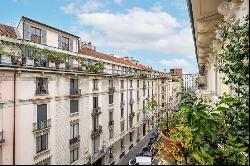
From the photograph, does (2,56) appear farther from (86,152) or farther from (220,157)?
(220,157)

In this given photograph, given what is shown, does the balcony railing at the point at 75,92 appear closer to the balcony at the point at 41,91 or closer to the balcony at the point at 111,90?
the balcony at the point at 41,91

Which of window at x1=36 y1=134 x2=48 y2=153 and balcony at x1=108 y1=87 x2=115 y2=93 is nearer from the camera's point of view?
window at x1=36 y1=134 x2=48 y2=153

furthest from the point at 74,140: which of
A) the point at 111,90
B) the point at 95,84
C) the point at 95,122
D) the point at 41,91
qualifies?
the point at 111,90

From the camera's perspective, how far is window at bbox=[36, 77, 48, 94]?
2236 cm

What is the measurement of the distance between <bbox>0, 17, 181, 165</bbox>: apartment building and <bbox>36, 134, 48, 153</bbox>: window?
59 mm

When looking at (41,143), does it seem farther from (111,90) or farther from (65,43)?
(111,90)

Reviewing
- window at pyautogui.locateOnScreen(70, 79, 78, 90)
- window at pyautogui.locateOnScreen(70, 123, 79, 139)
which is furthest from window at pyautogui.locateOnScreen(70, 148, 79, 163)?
window at pyautogui.locateOnScreen(70, 79, 78, 90)

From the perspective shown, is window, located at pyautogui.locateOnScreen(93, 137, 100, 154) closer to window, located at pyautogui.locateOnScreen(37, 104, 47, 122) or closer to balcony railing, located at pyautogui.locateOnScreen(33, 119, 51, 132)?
balcony railing, located at pyautogui.locateOnScreen(33, 119, 51, 132)

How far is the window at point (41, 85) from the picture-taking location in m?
22.4

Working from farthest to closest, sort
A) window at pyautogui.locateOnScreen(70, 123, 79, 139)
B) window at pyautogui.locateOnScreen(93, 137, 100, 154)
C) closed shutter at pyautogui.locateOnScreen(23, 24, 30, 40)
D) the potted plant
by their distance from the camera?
window at pyautogui.locateOnScreen(93, 137, 100, 154) < window at pyautogui.locateOnScreen(70, 123, 79, 139) < closed shutter at pyautogui.locateOnScreen(23, 24, 30, 40) < the potted plant

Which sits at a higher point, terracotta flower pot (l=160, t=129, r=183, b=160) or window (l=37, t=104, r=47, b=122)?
terracotta flower pot (l=160, t=129, r=183, b=160)

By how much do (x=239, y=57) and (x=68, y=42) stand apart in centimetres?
2887

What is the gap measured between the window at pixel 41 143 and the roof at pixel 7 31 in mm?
8829

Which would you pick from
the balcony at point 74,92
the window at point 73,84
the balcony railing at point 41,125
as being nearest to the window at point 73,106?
the balcony at point 74,92
